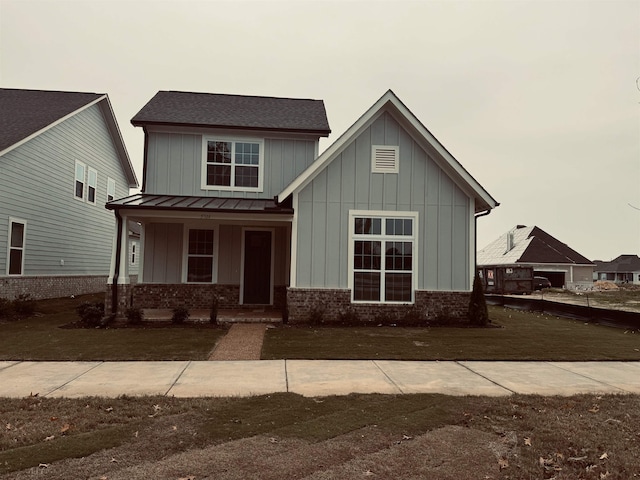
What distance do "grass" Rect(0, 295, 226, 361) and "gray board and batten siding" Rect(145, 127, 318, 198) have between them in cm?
511

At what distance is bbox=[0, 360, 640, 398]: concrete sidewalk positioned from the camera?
6.02 meters

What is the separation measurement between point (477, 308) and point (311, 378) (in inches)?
285

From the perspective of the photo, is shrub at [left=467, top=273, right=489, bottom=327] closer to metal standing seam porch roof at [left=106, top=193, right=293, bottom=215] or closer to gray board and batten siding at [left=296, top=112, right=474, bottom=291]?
gray board and batten siding at [left=296, top=112, right=474, bottom=291]

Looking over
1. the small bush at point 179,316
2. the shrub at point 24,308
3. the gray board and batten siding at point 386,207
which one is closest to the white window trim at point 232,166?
the gray board and batten siding at point 386,207

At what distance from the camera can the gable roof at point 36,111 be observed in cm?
1584

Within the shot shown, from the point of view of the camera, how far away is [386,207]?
12781mm

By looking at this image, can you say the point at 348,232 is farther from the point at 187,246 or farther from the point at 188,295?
the point at 188,295

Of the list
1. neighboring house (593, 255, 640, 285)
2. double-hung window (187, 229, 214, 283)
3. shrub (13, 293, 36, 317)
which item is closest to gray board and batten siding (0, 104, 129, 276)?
shrub (13, 293, 36, 317)

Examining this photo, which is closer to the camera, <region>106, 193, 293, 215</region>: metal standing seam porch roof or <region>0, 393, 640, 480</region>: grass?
<region>0, 393, 640, 480</region>: grass

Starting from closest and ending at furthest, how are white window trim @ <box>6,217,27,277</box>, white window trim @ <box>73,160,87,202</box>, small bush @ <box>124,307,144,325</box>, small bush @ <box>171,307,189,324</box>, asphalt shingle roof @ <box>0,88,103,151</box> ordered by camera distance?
1. small bush @ <box>124,307,144,325</box>
2. small bush @ <box>171,307,189,324</box>
3. white window trim @ <box>6,217,27,277</box>
4. asphalt shingle roof @ <box>0,88,103,151</box>
5. white window trim @ <box>73,160,87,202</box>

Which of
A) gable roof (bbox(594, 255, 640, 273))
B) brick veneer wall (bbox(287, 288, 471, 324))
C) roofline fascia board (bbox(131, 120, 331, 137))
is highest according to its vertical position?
roofline fascia board (bbox(131, 120, 331, 137))

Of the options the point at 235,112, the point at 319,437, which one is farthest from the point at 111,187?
the point at 319,437

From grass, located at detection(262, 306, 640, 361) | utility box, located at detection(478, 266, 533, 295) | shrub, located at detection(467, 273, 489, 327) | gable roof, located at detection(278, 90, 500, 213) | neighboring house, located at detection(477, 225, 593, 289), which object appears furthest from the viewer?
neighboring house, located at detection(477, 225, 593, 289)

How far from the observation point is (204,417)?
4.78m
